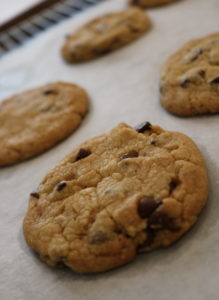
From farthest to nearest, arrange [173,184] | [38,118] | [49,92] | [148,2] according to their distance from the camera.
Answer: [148,2] → [49,92] → [38,118] → [173,184]

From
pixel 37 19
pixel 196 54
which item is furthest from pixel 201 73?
pixel 37 19

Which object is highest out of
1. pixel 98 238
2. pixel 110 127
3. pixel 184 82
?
pixel 184 82

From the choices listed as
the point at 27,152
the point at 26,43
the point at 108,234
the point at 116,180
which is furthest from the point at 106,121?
the point at 26,43

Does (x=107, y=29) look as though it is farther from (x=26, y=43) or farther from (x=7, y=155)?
(x=7, y=155)

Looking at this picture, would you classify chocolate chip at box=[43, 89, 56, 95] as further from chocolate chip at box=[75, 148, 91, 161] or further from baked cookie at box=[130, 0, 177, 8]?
baked cookie at box=[130, 0, 177, 8]

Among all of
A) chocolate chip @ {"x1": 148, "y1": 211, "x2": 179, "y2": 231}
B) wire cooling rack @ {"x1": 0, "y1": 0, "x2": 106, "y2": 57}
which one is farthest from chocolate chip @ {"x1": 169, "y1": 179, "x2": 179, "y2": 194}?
wire cooling rack @ {"x1": 0, "y1": 0, "x2": 106, "y2": 57}

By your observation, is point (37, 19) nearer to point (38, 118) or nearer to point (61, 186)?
point (38, 118)

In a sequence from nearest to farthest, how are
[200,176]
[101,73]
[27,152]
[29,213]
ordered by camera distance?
[200,176]
[29,213]
[27,152]
[101,73]

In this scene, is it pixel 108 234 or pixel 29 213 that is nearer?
pixel 108 234
